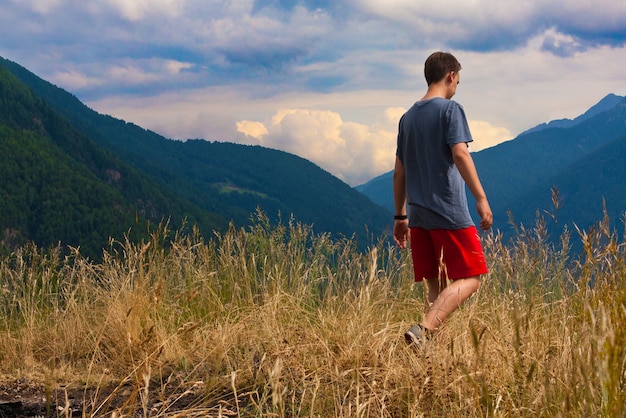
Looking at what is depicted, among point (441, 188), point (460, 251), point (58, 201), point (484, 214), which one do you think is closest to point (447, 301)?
point (460, 251)

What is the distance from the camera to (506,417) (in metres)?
2.26

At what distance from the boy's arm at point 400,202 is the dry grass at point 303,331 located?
1.08 feet

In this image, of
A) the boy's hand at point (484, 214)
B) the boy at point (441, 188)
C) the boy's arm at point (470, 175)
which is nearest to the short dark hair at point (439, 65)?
the boy at point (441, 188)

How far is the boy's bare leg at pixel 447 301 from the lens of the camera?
3279 mm

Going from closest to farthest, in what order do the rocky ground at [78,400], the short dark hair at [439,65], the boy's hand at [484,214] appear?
the rocky ground at [78,400] → the boy's hand at [484,214] → the short dark hair at [439,65]

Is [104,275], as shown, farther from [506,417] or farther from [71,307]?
[506,417]

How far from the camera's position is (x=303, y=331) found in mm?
3586

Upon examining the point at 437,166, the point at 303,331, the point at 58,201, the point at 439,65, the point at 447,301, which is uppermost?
the point at 58,201

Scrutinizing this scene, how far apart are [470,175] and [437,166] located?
248 millimetres

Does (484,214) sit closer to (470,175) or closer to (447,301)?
(470,175)

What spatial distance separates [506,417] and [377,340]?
93 cm

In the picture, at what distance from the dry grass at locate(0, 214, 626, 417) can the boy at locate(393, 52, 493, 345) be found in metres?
0.21

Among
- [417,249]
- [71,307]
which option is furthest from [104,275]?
[417,249]

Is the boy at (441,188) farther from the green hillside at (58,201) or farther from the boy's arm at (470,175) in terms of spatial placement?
the green hillside at (58,201)
